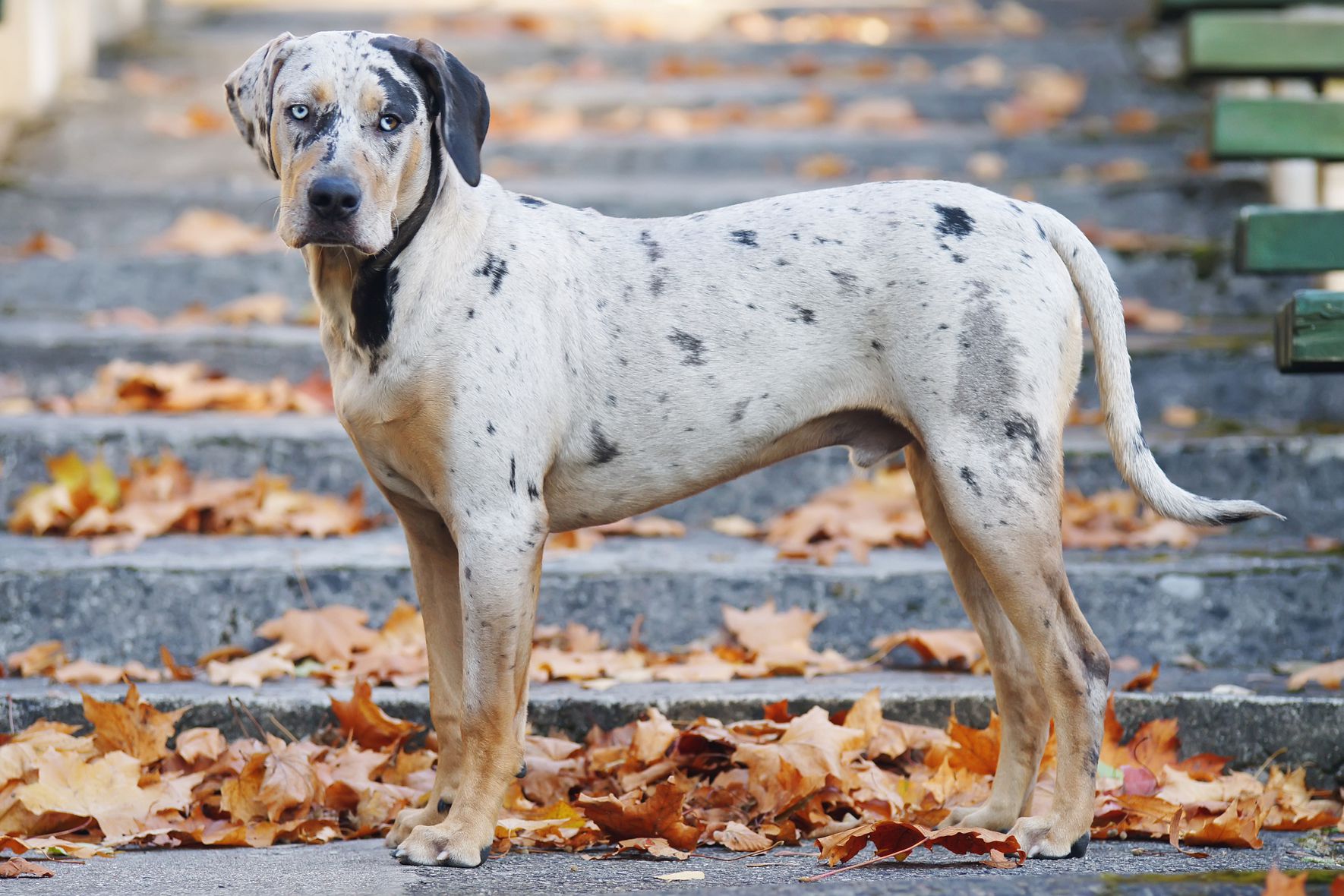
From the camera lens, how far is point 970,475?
3.06m

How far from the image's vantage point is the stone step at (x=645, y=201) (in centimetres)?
627

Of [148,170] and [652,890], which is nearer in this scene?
[652,890]

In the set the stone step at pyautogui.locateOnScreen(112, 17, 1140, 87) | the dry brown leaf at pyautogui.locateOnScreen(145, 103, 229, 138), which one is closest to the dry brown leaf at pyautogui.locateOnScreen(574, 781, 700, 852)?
the dry brown leaf at pyautogui.locateOnScreen(145, 103, 229, 138)

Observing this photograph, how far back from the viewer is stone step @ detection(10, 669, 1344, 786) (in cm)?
366

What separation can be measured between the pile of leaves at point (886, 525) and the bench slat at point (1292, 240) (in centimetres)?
90

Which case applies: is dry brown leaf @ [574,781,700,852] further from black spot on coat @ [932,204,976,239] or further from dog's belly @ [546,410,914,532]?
black spot on coat @ [932,204,976,239]

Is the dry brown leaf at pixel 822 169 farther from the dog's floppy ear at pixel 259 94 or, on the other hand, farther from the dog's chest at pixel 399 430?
the dog's chest at pixel 399 430

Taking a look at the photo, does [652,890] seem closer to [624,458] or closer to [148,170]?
[624,458]

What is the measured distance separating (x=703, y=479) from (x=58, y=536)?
2.45 meters

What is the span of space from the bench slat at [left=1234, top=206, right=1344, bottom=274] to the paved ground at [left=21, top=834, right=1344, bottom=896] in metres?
1.93

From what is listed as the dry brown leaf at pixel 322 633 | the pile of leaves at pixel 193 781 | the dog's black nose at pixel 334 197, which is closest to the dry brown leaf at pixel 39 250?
the dry brown leaf at pixel 322 633

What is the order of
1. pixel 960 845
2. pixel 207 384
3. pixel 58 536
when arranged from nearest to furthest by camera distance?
pixel 960 845 → pixel 58 536 → pixel 207 384

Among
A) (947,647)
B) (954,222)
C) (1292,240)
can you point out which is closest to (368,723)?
(947,647)

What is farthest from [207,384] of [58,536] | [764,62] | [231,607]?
[764,62]
